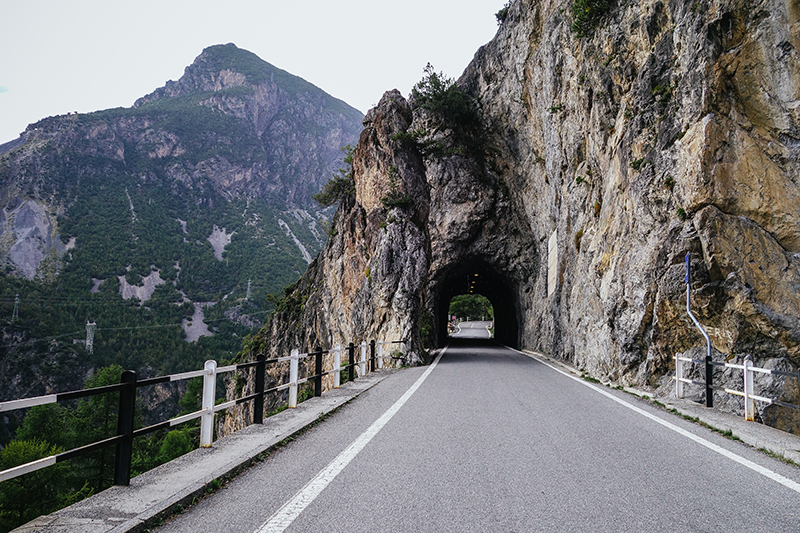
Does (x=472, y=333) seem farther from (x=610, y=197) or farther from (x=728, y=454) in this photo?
(x=728, y=454)

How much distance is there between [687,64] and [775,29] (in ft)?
5.91

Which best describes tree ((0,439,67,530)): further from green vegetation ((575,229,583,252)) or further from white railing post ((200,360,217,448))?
green vegetation ((575,229,583,252))

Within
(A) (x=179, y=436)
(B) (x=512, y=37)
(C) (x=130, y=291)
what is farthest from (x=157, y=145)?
(B) (x=512, y=37)

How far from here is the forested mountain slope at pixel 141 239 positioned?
62125mm

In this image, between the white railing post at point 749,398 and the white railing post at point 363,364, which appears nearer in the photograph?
the white railing post at point 749,398

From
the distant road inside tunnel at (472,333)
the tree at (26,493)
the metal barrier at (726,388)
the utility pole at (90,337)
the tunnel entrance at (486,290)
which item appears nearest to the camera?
the metal barrier at (726,388)

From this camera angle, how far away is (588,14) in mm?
17062

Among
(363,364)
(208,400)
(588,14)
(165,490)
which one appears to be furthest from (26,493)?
(588,14)

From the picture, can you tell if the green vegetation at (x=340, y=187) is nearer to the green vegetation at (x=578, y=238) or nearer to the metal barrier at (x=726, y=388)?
the green vegetation at (x=578, y=238)

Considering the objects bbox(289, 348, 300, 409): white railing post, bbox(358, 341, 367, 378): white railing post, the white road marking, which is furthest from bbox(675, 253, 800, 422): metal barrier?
bbox(358, 341, 367, 378): white railing post

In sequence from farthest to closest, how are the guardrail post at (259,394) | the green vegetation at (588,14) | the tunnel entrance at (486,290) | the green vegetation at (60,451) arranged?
the tunnel entrance at (486,290) → the green vegetation at (60,451) → the green vegetation at (588,14) → the guardrail post at (259,394)

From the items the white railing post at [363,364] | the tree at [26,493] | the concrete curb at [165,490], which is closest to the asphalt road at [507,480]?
the concrete curb at [165,490]

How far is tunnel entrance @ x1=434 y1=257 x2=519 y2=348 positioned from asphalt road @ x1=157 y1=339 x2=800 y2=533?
23245 millimetres

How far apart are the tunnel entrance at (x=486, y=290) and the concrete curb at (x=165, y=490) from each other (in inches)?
954
